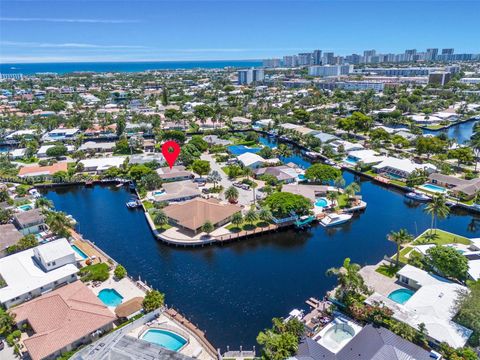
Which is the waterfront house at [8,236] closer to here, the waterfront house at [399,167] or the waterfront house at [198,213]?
the waterfront house at [198,213]

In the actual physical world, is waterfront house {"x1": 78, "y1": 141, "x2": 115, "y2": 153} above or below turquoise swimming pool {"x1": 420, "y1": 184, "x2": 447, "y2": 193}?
above

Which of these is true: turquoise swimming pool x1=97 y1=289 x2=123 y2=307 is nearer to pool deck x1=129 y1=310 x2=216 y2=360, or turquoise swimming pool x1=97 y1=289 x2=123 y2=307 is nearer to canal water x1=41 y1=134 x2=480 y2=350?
canal water x1=41 y1=134 x2=480 y2=350

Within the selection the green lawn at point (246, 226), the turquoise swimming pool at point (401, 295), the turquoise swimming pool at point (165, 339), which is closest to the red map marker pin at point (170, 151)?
the green lawn at point (246, 226)

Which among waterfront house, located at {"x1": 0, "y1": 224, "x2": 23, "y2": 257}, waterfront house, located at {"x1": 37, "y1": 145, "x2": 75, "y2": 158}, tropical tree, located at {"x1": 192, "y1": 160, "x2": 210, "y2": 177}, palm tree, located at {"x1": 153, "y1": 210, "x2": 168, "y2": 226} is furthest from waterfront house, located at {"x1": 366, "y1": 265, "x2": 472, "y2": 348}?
waterfront house, located at {"x1": 37, "y1": 145, "x2": 75, "y2": 158}

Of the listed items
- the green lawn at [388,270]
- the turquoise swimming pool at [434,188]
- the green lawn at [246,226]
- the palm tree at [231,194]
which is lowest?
the green lawn at [388,270]

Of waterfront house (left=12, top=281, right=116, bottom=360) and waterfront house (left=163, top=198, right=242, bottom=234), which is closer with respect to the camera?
waterfront house (left=12, top=281, right=116, bottom=360)

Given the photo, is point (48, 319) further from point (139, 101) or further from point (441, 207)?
point (139, 101)
